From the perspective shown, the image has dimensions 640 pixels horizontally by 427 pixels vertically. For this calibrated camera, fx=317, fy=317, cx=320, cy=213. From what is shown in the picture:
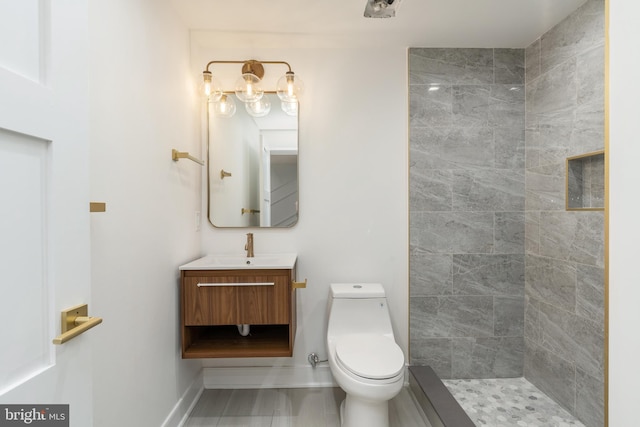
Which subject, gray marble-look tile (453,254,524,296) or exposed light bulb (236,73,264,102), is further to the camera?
gray marble-look tile (453,254,524,296)

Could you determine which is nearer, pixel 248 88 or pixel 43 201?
pixel 43 201

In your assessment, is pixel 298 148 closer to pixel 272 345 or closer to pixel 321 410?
pixel 272 345

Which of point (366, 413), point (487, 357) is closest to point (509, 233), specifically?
point (487, 357)

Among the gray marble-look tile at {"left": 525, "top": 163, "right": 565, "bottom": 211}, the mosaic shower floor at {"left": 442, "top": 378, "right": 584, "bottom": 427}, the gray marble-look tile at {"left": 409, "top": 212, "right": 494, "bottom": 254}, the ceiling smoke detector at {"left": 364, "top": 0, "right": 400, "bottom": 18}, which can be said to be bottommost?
the mosaic shower floor at {"left": 442, "top": 378, "right": 584, "bottom": 427}

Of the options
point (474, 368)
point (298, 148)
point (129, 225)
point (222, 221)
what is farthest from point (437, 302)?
point (129, 225)

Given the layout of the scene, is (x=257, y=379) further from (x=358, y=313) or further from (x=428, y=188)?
(x=428, y=188)

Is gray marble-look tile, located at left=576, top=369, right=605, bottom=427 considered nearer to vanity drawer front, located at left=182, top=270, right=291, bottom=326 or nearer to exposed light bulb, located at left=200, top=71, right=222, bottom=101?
vanity drawer front, located at left=182, top=270, right=291, bottom=326

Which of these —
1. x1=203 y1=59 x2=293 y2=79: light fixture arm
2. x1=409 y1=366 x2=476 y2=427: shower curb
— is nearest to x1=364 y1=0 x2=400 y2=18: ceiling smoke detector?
Answer: x1=203 y1=59 x2=293 y2=79: light fixture arm

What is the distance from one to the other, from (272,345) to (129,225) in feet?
3.65

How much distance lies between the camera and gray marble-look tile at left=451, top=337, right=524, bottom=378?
234cm

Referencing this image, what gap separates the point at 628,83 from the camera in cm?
71

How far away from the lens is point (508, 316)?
2.35m

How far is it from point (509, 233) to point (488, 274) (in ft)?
1.12

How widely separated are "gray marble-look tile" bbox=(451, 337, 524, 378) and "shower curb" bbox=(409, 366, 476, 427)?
260 mm
